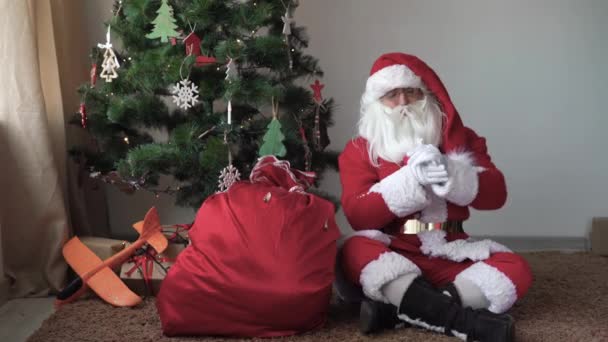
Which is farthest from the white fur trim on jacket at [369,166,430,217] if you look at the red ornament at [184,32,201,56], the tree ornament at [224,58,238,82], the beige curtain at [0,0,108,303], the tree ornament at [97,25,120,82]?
the beige curtain at [0,0,108,303]

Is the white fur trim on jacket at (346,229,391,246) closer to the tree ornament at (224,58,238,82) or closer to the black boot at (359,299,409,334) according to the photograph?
the black boot at (359,299,409,334)

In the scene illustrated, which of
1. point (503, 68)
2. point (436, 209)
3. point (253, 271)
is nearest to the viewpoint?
point (253, 271)

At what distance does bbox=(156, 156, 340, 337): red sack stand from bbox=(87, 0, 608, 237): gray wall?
3.31 feet

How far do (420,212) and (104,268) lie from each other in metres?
0.86

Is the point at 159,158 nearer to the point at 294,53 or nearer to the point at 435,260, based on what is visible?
the point at 294,53

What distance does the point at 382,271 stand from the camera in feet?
4.57

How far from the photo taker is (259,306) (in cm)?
129

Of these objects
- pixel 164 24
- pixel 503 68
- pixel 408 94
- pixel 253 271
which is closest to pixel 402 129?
pixel 408 94

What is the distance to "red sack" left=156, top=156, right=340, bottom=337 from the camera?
4.23ft

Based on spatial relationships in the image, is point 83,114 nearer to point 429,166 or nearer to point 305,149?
point 305,149

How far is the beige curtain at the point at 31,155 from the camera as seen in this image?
5.61 ft

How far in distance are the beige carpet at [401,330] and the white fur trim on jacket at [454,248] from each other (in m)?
0.18

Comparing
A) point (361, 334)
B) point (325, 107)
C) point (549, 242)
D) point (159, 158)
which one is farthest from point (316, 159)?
point (549, 242)

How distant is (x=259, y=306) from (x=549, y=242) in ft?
5.19
